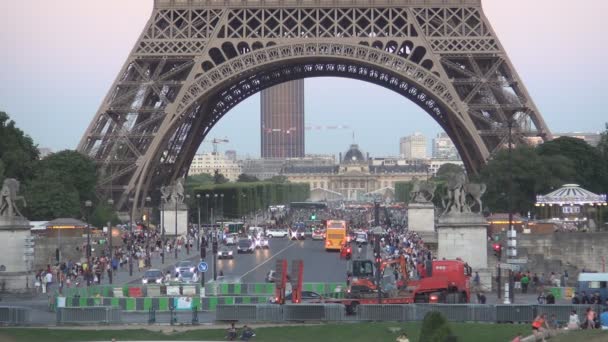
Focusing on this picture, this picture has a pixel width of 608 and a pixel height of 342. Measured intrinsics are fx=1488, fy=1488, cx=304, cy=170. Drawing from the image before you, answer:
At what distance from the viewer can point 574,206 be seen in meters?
81.9

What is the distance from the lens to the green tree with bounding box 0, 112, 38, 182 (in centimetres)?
9706

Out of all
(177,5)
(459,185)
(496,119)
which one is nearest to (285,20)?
(177,5)

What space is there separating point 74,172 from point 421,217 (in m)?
23.0

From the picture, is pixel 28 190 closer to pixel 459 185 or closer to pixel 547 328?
pixel 459 185

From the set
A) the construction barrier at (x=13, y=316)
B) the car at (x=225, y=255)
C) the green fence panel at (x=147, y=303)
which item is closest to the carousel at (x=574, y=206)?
the car at (x=225, y=255)

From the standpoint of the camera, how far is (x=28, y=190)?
94688 mm

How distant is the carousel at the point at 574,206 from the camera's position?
3081 inches

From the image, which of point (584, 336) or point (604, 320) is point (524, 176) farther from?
point (584, 336)

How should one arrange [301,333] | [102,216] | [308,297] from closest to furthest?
[301,333] < [308,297] < [102,216]

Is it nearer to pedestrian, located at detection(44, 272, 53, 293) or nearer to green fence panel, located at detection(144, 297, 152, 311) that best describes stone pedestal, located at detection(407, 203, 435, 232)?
pedestrian, located at detection(44, 272, 53, 293)

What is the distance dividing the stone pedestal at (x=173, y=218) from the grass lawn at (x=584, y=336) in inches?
2449

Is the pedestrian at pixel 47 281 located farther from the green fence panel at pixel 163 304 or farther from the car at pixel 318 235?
the car at pixel 318 235

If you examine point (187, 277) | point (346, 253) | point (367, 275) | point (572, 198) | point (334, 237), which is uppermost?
point (572, 198)

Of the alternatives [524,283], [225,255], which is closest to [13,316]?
[524,283]
